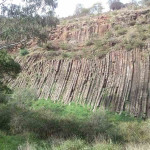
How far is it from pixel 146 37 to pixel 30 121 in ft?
44.4

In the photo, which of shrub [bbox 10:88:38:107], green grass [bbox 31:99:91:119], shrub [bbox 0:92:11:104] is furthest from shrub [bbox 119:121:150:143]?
shrub [bbox 0:92:11:104]

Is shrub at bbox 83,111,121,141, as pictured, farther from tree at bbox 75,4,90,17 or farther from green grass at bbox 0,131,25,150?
tree at bbox 75,4,90,17

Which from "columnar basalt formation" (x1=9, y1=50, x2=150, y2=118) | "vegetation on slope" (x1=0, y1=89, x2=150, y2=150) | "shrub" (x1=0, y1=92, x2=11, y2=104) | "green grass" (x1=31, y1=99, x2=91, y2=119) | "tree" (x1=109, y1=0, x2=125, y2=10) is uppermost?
"tree" (x1=109, y1=0, x2=125, y2=10)

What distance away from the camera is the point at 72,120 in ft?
57.6

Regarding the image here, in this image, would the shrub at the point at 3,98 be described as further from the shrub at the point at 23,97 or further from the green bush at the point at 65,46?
the green bush at the point at 65,46

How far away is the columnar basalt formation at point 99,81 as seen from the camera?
64.6 feet

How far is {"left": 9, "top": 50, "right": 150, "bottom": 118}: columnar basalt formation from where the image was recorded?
1970cm

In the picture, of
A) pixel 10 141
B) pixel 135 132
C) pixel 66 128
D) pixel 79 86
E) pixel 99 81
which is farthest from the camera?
pixel 79 86

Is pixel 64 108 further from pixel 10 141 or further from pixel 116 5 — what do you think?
pixel 116 5

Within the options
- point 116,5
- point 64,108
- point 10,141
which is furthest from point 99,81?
point 116,5

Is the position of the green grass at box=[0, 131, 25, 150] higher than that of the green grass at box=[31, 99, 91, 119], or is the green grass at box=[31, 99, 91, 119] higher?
the green grass at box=[31, 99, 91, 119]

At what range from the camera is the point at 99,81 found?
2191 cm

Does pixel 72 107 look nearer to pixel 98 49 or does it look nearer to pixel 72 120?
pixel 72 120

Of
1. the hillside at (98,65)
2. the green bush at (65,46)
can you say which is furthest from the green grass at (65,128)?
the green bush at (65,46)
